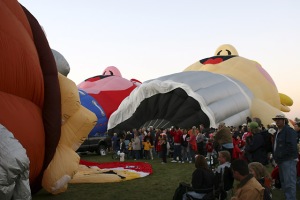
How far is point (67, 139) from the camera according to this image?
25.1 ft

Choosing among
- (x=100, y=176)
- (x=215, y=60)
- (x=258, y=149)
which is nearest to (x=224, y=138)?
(x=258, y=149)

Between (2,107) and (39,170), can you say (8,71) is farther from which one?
(39,170)

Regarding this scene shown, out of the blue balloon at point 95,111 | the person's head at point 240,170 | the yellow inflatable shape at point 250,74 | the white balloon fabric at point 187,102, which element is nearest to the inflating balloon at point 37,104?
the person's head at point 240,170

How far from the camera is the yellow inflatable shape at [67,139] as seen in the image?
712 centimetres

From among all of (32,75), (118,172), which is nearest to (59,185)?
(32,75)

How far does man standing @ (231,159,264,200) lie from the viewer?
3.73 meters

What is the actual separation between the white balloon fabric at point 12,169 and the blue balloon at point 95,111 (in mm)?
15379

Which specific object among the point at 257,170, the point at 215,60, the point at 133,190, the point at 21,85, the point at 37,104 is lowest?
the point at 133,190

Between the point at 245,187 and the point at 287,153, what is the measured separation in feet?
8.37

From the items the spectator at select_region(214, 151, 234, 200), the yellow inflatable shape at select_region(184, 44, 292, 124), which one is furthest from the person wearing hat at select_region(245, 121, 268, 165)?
the yellow inflatable shape at select_region(184, 44, 292, 124)

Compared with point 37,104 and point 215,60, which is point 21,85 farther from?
point 215,60

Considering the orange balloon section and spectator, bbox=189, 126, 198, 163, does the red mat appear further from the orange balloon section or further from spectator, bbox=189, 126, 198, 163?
the orange balloon section

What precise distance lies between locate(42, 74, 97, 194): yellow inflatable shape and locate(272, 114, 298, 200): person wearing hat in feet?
12.3

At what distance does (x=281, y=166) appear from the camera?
621 centimetres
